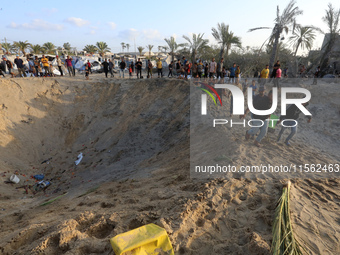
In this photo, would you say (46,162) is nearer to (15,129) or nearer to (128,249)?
(15,129)

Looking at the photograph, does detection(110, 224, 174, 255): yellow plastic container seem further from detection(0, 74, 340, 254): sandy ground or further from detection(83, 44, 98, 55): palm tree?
detection(83, 44, 98, 55): palm tree

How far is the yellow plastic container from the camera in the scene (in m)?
2.11

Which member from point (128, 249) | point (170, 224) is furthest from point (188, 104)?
point (128, 249)

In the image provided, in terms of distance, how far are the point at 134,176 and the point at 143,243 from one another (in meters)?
3.28

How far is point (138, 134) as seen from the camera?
379 inches

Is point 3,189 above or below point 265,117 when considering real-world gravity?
below

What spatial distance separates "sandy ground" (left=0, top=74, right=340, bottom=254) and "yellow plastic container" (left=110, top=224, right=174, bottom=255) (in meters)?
0.19

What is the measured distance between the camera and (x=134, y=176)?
211 inches

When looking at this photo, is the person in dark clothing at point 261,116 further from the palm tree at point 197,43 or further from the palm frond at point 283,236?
the palm tree at point 197,43

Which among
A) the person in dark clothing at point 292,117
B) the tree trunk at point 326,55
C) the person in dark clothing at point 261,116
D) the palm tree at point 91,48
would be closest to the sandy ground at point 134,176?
the person in dark clothing at point 261,116

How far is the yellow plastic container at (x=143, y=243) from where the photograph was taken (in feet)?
6.91

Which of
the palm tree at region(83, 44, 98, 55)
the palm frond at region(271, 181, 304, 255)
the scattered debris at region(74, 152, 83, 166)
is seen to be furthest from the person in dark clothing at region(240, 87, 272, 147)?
the palm tree at region(83, 44, 98, 55)

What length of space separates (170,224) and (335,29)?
16799 mm

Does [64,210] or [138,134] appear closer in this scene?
[64,210]
